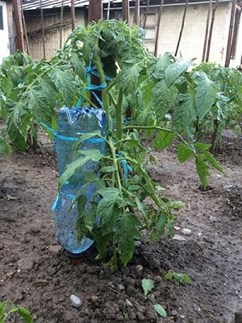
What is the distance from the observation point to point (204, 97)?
1133 millimetres

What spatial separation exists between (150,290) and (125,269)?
6.3 inches

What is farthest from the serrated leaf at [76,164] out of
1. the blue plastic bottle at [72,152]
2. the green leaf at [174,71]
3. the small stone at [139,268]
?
the small stone at [139,268]

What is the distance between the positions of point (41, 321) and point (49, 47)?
462 inches

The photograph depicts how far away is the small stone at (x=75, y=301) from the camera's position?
150 cm

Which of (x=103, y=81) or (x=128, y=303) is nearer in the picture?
(x=128, y=303)

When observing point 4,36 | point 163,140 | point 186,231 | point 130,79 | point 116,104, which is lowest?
point 4,36

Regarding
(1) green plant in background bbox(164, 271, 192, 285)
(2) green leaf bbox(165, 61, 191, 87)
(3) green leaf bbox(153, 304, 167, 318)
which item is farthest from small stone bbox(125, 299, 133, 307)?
(2) green leaf bbox(165, 61, 191, 87)

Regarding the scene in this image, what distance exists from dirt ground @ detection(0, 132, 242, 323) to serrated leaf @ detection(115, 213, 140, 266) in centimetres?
34

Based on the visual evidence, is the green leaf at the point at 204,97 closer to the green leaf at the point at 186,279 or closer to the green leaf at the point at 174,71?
the green leaf at the point at 174,71

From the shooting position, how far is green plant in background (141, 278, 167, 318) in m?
1.50

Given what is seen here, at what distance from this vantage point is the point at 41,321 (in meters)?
1.45

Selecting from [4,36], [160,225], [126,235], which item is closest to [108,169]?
[126,235]

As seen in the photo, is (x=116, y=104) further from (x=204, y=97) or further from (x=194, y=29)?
(x=194, y=29)

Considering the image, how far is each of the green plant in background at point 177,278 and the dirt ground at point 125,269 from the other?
0.03 meters
